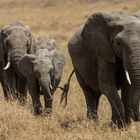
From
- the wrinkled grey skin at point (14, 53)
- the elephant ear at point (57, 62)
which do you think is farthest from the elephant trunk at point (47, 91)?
the wrinkled grey skin at point (14, 53)

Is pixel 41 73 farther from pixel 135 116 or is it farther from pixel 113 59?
pixel 135 116

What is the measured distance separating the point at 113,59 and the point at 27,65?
2.88 m

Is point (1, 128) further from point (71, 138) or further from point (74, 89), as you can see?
point (74, 89)

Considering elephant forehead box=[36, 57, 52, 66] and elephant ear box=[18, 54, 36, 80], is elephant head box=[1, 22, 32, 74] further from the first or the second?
elephant forehead box=[36, 57, 52, 66]

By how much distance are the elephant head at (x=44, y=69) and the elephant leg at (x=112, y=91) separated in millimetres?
1719

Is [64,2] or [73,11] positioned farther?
[64,2]


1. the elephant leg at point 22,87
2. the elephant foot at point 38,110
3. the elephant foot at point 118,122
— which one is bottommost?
the elephant leg at point 22,87

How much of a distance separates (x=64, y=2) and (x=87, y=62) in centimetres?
4251

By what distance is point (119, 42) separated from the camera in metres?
7.91

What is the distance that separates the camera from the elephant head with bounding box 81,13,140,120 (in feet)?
24.9

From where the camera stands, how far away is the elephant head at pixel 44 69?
32.7 feet

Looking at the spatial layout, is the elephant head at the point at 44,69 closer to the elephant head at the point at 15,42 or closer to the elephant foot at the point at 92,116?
the elephant head at the point at 15,42

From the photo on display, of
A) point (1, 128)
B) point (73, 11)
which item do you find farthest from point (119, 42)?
point (73, 11)

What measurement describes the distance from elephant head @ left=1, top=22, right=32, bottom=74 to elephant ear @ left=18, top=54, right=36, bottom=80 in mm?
610
